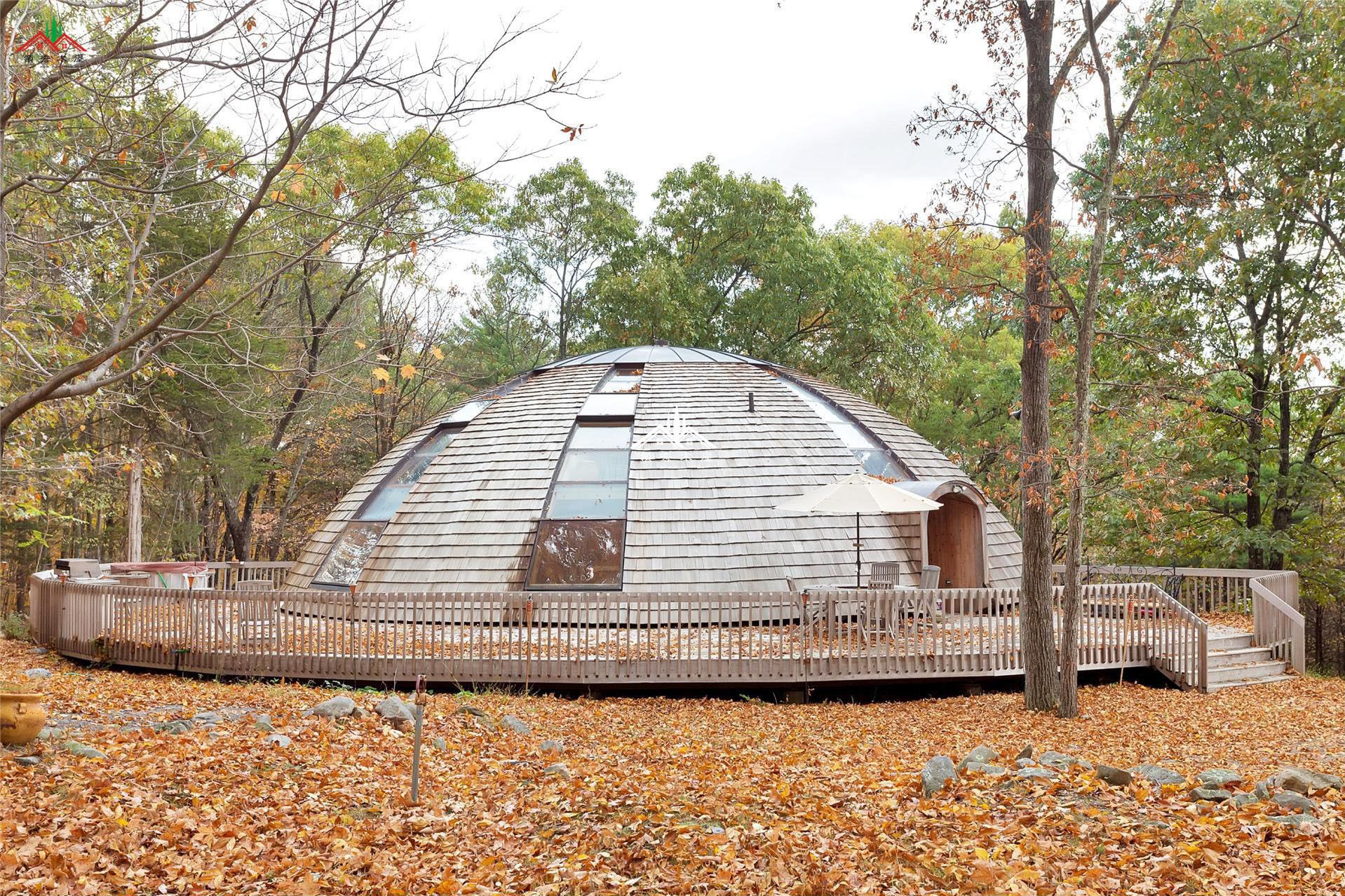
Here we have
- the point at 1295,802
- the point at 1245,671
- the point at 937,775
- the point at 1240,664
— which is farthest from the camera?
the point at 1240,664

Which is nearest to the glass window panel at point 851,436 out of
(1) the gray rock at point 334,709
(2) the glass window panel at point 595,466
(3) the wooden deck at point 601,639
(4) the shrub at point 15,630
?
(2) the glass window panel at point 595,466

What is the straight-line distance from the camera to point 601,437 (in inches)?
602

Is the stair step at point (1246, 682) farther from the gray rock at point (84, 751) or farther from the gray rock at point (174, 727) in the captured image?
the gray rock at point (84, 751)

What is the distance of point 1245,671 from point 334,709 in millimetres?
11845

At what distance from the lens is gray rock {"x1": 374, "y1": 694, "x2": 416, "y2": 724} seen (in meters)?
7.80

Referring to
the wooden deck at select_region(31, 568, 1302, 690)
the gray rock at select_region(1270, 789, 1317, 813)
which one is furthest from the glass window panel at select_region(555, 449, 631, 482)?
the gray rock at select_region(1270, 789, 1317, 813)

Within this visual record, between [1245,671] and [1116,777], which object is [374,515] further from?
[1245,671]

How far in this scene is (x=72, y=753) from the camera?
6.13 meters

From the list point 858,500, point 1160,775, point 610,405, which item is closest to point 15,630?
point 610,405

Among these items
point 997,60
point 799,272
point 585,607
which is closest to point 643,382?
point 585,607

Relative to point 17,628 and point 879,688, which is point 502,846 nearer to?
point 879,688

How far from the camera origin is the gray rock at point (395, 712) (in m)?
7.80

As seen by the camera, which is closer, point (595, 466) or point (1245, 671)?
point (1245, 671)

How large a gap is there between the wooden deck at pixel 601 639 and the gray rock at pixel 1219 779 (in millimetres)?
5249
